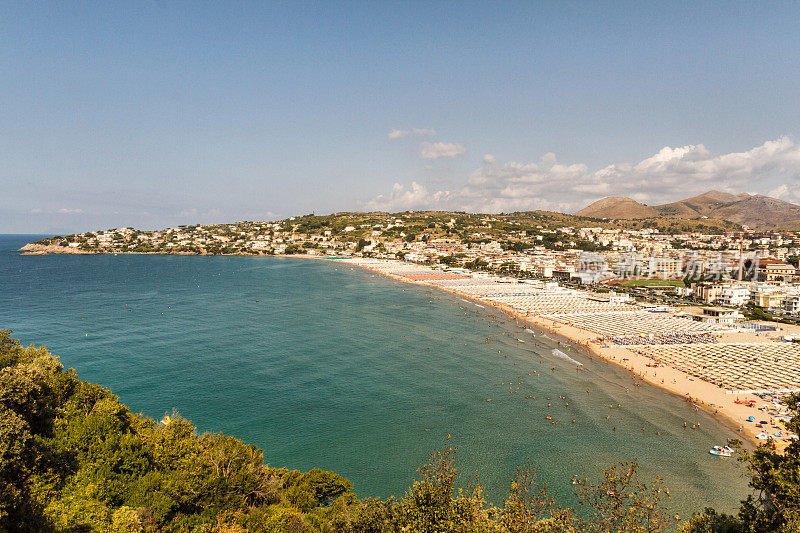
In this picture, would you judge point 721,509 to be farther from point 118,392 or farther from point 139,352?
point 139,352

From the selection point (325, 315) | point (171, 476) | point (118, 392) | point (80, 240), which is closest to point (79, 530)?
point (171, 476)

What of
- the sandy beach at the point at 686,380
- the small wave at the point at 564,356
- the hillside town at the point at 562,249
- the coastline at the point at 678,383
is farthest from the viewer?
the hillside town at the point at 562,249

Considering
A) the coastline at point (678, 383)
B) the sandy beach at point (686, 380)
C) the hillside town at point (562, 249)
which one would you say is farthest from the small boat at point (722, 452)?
the hillside town at point (562, 249)

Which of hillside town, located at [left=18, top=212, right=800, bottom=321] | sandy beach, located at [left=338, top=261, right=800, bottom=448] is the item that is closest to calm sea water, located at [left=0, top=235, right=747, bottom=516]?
sandy beach, located at [left=338, top=261, right=800, bottom=448]

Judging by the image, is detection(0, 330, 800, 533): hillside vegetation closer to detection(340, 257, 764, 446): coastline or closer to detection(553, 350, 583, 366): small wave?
detection(340, 257, 764, 446): coastline

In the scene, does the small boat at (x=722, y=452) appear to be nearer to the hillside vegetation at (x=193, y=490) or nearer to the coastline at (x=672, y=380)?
the coastline at (x=672, y=380)

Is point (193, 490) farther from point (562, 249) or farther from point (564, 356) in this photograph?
point (562, 249)

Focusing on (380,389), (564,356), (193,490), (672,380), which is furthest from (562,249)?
(193,490)
